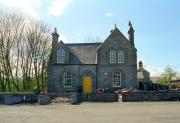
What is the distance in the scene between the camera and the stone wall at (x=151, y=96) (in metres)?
34.2

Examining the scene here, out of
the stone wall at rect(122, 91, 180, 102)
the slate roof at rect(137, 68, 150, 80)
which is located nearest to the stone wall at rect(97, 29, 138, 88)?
the stone wall at rect(122, 91, 180, 102)

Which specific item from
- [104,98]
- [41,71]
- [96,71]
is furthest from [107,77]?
[41,71]

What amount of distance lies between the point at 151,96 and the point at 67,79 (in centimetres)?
1487

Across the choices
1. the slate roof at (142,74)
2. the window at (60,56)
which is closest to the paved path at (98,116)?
the window at (60,56)

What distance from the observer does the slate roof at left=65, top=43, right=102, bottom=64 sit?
151ft

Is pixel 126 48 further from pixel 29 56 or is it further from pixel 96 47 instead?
pixel 29 56

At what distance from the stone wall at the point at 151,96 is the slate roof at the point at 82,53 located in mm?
12305

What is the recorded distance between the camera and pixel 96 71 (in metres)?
45.1

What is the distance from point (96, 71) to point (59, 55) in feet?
19.0

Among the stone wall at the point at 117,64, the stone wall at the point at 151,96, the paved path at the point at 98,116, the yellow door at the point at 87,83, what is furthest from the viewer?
the yellow door at the point at 87,83

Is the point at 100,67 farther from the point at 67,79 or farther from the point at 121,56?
the point at 67,79

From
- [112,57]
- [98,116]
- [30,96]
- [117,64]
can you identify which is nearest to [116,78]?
[117,64]

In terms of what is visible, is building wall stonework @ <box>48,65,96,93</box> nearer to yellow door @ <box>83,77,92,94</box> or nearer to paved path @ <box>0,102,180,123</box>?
yellow door @ <box>83,77,92,94</box>

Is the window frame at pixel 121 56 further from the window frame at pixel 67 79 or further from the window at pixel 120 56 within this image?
the window frame at pixel 67 79
